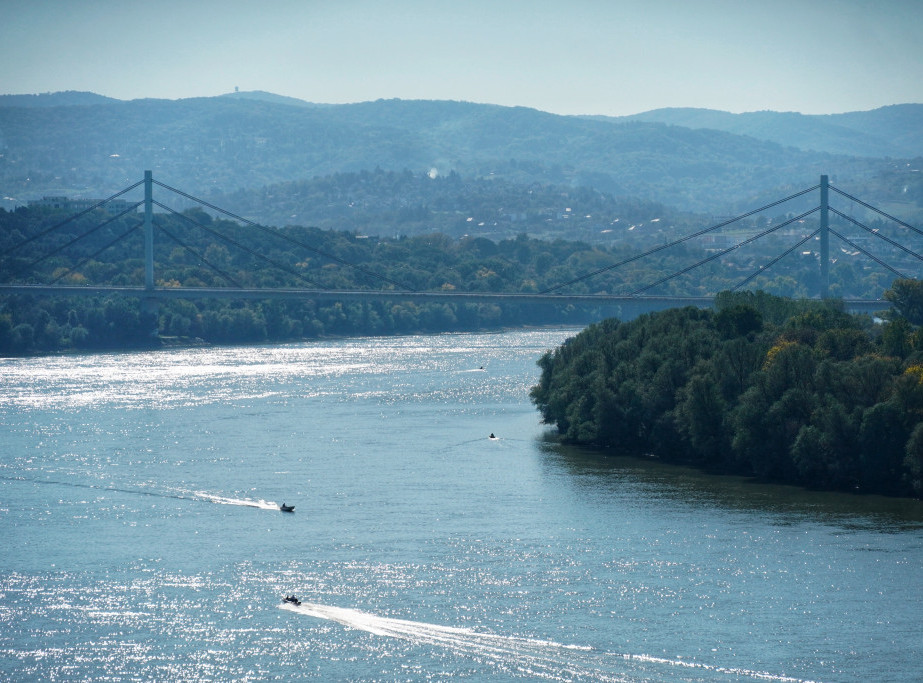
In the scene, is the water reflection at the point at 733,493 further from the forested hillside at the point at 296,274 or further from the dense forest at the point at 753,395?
the forested hillside at the point at 296,274

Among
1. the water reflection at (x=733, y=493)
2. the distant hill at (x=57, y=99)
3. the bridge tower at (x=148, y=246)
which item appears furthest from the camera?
the distant hill at (x=57, y=99)

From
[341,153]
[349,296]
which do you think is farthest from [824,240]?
[341,153]

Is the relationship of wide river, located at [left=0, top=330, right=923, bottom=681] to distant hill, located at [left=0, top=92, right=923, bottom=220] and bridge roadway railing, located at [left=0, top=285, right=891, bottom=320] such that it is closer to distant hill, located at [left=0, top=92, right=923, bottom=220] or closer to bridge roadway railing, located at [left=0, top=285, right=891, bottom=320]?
bridge roadway railing, located at [left=0, top=285, right=891, bottom=320]

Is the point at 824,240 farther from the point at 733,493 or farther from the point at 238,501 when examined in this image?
the point at 238,501

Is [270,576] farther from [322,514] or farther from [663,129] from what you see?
[663,129]

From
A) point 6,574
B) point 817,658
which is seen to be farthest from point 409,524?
point 817,658

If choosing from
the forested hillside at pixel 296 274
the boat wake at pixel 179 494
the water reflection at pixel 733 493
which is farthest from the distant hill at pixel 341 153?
the boat wake at pixel 179 494
